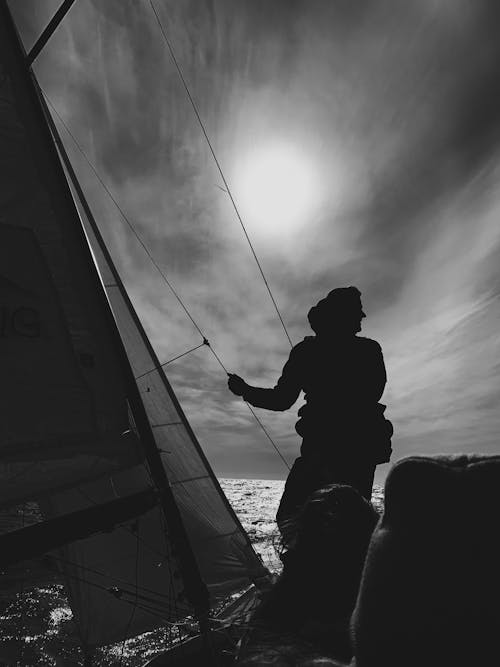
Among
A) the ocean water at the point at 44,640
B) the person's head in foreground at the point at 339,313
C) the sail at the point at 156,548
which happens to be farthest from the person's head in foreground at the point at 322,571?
the sail at the point at 156,548

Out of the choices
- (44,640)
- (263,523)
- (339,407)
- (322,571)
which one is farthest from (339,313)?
(263,523)

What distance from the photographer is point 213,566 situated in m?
5.39

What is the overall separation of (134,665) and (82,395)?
503 cm

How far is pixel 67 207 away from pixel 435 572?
4.00 m

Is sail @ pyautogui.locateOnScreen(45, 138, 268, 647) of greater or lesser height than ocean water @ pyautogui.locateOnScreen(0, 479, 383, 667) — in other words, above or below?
above

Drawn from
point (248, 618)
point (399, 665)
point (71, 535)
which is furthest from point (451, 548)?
point (71, 535)

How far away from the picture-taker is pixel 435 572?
2.49 ft

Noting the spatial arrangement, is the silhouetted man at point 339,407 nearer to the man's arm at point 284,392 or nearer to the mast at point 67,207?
the man's arm at point 284,392

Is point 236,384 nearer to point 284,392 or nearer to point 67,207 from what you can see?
point 284,392

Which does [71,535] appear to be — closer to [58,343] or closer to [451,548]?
[58,343]

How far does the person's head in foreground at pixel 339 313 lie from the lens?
356cm

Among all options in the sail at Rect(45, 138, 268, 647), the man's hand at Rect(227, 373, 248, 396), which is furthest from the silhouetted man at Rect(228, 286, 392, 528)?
the sail at Rect(45, 138, 268, 647)

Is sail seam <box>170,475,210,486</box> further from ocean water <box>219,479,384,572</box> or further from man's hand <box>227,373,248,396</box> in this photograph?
man's hand <box>227,373,248,396</box>

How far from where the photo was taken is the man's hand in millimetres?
4012
